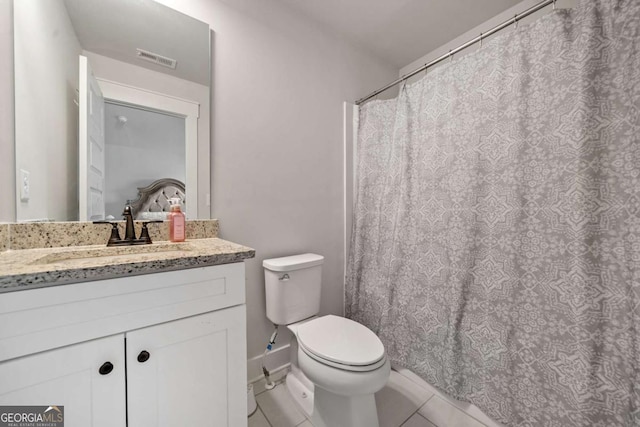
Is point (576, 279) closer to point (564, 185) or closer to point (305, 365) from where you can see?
point (564, 185)

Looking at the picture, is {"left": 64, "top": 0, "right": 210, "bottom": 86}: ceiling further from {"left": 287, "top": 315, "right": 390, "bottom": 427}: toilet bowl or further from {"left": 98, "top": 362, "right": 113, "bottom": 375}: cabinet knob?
{"left": 287, "top": 315, "right": 390, "bottom": 427}: toilet bowl

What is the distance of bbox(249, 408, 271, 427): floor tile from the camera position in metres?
1.18

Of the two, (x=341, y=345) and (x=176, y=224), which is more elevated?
(x=176, y=224)

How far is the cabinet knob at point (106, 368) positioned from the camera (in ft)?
2.09

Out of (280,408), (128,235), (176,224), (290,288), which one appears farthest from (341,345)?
(128,235)

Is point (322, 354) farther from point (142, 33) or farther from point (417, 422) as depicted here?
point (142, 33)

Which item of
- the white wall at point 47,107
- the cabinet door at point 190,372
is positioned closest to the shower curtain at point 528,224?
the cabinet door at point 190,372

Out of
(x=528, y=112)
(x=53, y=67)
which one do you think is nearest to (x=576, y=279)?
(x=528, y=112)

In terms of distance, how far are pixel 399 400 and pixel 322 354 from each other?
2.25ft

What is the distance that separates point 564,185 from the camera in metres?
0.95

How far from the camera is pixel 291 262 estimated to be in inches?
55.4

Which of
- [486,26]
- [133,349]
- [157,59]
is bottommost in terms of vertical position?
[133,349]

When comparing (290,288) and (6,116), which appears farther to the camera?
(290,288)

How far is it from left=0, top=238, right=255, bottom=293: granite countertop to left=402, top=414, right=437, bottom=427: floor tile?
118 cm
